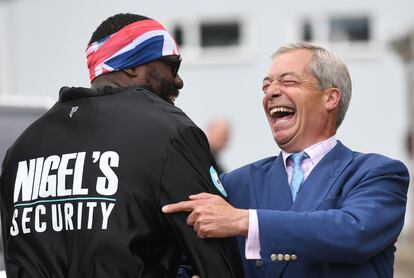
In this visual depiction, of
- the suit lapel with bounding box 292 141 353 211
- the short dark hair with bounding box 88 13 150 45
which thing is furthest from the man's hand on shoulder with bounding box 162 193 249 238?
the short dark hair with bounding box 88 13 150 45

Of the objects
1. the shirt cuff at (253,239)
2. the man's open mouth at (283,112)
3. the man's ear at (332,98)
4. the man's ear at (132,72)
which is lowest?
the shirt cuff at (253,239)

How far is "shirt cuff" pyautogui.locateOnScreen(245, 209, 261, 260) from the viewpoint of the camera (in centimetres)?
376

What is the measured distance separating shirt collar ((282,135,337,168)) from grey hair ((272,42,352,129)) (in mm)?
114

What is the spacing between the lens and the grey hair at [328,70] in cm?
413

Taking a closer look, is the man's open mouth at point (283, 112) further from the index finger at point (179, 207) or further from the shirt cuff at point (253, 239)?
the index finger at point (179, 207)

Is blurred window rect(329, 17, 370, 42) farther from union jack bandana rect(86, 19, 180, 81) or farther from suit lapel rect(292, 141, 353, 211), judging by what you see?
union jack bandana rect(86, 19, 180, 81)

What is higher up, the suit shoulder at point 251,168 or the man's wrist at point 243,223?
the suit shoulder at point 251,168

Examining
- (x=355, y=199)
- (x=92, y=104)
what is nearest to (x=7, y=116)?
(x=92, y=104)

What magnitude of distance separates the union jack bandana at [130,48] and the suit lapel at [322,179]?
→ 25.4 inches

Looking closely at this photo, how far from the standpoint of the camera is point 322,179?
13.1 feet

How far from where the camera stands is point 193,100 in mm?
20703

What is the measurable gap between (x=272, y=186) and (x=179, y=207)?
0.62 m

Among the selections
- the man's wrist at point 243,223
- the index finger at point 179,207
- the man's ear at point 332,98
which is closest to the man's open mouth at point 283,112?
the man's ear at point 332,98

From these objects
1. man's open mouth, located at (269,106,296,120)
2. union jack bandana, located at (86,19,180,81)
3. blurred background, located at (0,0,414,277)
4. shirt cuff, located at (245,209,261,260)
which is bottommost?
blurred background, located at (0,0,414,277)
